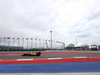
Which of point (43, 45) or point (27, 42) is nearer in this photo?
point (27, 42)

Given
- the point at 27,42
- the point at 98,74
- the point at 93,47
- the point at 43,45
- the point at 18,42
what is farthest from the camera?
the point at 43,45

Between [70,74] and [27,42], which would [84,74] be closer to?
[70,74]

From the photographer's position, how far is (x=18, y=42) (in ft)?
140

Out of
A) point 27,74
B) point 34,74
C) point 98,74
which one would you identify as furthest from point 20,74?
point 98,74

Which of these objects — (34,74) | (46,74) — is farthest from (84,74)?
(34,74)

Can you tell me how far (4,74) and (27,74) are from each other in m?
1.24

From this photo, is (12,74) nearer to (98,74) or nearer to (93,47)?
(98,74)

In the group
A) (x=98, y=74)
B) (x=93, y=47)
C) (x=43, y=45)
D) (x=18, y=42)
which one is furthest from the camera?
(x=43, y=45)

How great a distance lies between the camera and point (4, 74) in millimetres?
4340

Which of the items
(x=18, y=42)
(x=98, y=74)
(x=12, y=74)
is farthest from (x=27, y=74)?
(x=18, y=42)

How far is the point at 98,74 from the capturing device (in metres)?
4.25

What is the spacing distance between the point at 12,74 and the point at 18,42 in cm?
4107

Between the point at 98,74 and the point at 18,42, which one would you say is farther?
the point at 18,42

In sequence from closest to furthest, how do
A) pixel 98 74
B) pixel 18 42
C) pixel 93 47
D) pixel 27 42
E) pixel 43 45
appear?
pixel 98 74 < pixel 93 47 < pixel 18 42 < pixel 27 42 < pixel 43 45
